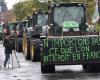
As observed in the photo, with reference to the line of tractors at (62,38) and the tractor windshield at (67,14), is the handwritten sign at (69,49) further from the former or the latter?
the tractor windshield at (67,14)

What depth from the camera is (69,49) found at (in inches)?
733

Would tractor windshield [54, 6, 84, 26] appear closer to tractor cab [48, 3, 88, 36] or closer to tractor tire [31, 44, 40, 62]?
tractor cab [48, 3, 88, 36]

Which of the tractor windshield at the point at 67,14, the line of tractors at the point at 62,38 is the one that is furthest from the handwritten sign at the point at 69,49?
the tractor windshield at the point at 67,14

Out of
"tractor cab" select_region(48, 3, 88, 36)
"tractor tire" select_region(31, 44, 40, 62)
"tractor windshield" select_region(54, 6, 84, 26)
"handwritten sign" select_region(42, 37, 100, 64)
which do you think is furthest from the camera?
"tractor tire" select_region(31, 44, 40, 62)

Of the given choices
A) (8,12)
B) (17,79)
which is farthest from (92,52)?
(8,12)

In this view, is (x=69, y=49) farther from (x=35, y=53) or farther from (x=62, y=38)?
(x=35, y=53)

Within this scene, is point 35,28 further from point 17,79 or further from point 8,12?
point 8,12

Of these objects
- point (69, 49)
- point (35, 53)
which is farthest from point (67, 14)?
point (35, 53)

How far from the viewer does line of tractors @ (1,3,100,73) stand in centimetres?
1858

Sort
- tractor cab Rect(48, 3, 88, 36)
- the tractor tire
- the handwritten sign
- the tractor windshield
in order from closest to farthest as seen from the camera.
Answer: the handwritten sign, tractor cab Rect(48, 3, 88, 36), the tractor windshield, the tractor tire

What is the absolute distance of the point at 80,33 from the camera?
21000 millimetres

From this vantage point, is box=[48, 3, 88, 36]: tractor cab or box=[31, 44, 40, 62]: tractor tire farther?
box=[31, 44, 40, 62]: tractor tire

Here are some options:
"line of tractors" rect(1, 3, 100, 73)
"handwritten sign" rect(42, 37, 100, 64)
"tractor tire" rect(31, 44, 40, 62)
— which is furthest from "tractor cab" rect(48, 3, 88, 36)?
"tractor tire" rect(31, 44, 40, 62)

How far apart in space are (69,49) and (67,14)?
3.30 m
